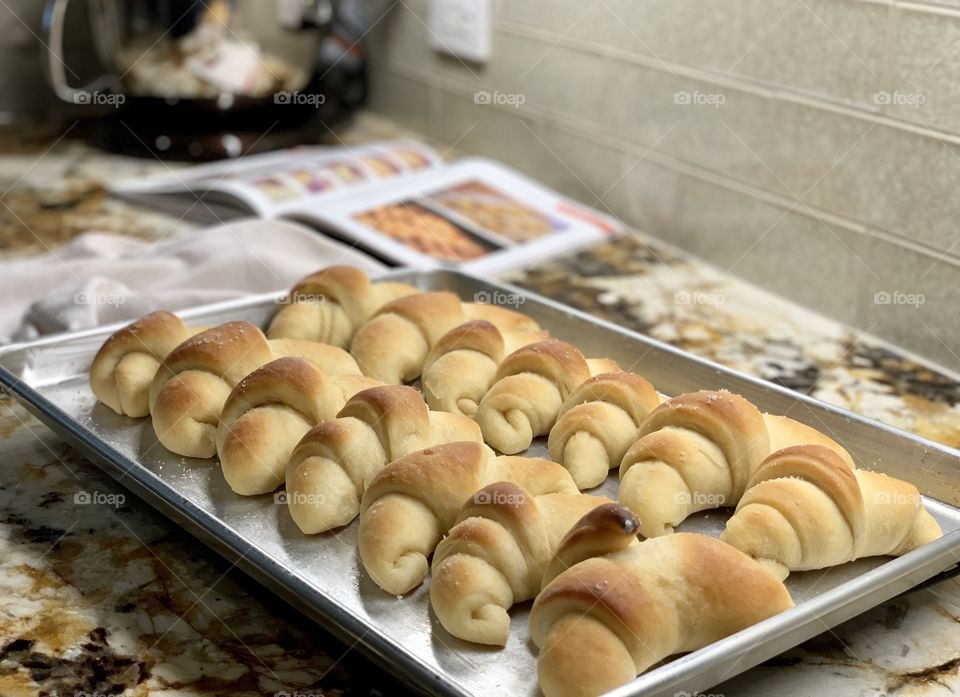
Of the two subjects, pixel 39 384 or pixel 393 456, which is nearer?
pixel 393 456

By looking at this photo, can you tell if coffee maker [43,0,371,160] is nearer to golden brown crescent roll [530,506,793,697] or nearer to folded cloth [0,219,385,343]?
folded cloth [0,219,385,343]

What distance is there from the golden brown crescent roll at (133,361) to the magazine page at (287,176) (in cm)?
54

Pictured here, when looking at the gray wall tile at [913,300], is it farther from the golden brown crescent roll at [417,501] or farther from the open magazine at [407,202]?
the golden brown crescent roll at [417,501]

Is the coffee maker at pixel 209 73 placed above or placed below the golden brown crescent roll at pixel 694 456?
above

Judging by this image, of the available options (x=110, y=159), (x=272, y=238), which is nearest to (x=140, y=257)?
(x=272, y=238)

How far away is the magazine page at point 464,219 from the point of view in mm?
1475

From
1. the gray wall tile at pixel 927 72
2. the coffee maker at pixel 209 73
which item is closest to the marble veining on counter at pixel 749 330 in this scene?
the gray wall tile at pixel 927 72

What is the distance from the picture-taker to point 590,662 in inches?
24.0

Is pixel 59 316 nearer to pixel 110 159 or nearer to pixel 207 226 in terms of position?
pixel 207 226

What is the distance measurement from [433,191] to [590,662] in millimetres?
1093

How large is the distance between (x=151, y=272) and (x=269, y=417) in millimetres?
544

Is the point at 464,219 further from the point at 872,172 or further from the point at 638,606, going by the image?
the point at 638,606

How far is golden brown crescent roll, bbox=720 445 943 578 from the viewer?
725mm

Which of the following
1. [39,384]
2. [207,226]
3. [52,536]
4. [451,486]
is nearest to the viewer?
[451,486]
